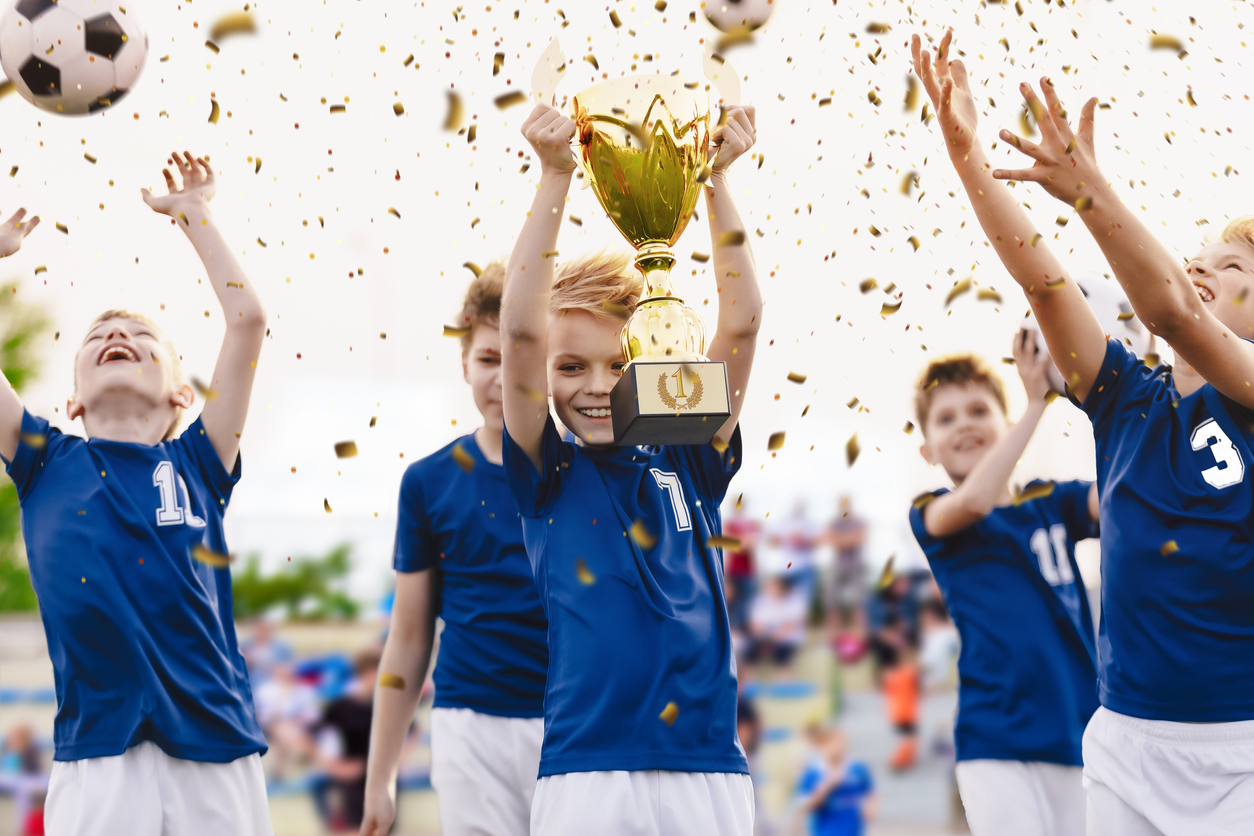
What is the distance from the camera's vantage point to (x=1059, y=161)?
2.34 meters

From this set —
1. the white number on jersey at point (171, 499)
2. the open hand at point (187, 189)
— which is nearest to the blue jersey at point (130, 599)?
the white number on jersey at point (171, 499)

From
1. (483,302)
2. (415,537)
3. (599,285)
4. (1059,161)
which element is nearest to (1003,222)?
(1059,161)

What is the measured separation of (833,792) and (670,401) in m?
6.10

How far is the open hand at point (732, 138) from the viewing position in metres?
2.47

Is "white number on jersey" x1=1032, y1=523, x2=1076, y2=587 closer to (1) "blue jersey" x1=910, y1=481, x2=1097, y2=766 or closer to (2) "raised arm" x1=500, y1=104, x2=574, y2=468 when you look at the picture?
(1) "blue jersey" x1=910, y1=481, x2=1097, y2=766

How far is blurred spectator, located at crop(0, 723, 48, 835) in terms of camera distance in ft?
25.6

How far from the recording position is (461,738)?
3.18m

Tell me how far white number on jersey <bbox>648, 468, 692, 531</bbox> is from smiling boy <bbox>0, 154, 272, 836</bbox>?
1.34 metres

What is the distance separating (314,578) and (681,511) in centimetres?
1757

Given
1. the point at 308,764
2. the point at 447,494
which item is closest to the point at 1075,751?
the point at 447,494

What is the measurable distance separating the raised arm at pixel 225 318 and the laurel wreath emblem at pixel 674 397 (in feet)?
5.23

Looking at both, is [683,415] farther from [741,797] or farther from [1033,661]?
[1033,661]

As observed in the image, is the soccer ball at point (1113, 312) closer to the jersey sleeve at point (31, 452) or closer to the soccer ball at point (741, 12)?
the soccer ball at point (741, 12)

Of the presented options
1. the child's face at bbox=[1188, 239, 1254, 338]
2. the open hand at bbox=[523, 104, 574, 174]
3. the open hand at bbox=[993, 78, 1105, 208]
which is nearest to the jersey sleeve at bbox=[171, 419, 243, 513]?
the open hand at bbox=[523, 104, 574, 174]
